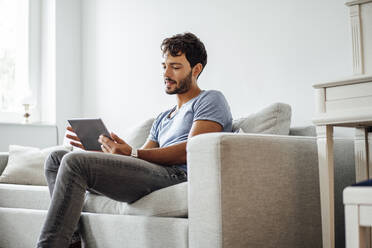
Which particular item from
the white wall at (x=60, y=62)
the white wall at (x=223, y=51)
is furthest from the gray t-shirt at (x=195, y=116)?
the white wall at (x=60, y=62)

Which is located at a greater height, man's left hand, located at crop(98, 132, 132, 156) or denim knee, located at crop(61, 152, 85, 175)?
man's left hand, located at crop(98, 132, 132, 156)

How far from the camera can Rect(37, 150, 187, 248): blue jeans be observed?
1.69 m

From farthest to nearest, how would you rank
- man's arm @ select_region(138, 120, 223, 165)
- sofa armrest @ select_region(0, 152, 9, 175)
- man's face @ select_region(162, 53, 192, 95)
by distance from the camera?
sofa armrest @ select_region(0, 152, 9, 175), man's face @ select_region(162, 53, 192, 95), man's arm @ select_region(138, 120, 223, 165)

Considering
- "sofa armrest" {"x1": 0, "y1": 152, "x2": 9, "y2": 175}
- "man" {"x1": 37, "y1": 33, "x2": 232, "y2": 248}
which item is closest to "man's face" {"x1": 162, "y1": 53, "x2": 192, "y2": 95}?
"man" {"x1": 37, "y1": 33, "x2": 232, "y2": 248}

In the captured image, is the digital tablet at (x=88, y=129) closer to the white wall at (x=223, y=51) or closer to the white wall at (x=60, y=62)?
the white wall at (x=223, y=51)

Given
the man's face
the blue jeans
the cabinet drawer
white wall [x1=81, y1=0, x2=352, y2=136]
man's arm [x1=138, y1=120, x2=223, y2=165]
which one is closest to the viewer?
the cabinet drawer

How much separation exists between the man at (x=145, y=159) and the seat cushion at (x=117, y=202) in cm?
5

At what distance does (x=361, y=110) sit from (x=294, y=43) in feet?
3.73

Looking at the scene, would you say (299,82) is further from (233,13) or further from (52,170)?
(52,170)

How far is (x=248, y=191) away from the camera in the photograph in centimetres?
167

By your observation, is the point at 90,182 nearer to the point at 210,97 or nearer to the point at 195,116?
the point at 195,116

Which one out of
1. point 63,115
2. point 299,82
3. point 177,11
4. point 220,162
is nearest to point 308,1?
point 299,82

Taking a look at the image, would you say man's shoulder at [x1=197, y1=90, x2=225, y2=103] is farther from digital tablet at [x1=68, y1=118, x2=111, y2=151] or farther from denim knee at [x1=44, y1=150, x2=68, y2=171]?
denim knee at [x1=44, y1=150, x2=68, y2=171]

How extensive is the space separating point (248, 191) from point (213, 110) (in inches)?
18.2
